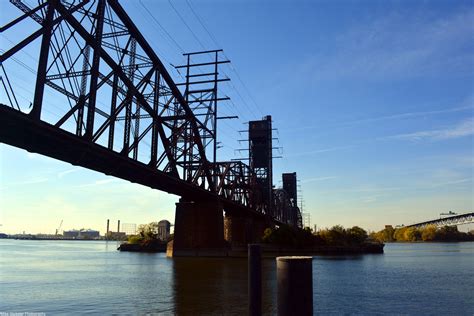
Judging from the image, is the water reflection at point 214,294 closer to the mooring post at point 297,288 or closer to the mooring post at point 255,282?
the mooring post at point 255,282

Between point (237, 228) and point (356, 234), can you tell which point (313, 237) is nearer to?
point (356, 234)

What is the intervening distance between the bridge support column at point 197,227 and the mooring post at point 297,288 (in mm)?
80961

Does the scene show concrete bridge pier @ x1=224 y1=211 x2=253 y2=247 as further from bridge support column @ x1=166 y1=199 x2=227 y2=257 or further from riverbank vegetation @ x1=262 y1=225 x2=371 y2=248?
bridge support column @ x1=166 y1=199 x2=227 y2=257

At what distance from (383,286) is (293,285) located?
40.7 metres

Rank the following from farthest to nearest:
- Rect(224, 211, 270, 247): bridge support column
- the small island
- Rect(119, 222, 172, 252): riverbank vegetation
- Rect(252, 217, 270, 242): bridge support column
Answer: Rect(119, 222, 172, 252): riverbank vegetation < Rect(252, 217, 270, 242): bridge support column < Rect(224, 211, 270, 247): bridge support column < the small island

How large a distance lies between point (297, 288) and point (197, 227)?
270 feet

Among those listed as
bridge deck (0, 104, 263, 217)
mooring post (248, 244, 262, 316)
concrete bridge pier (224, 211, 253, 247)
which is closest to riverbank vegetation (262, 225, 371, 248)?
concrete bridge pier (224, 211, 253, 247)

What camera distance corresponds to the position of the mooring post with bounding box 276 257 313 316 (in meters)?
7.33

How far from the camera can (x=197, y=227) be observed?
3474 inches

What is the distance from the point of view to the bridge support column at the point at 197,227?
287 ft

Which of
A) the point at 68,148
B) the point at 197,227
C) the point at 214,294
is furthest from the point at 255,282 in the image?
the point at 197,227

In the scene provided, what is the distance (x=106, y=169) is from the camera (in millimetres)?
52062

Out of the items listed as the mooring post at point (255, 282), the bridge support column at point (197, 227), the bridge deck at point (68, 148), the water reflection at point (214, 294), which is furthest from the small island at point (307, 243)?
the mooring post at point (255, 282)

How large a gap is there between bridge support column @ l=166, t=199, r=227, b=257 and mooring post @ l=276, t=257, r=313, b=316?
266 feet
